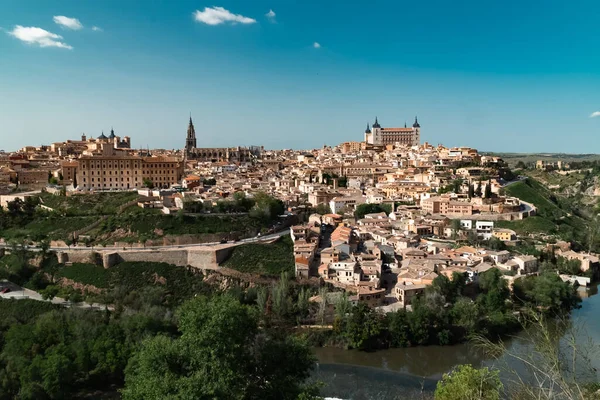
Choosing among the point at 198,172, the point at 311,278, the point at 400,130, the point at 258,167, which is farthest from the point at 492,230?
the point at 400,130

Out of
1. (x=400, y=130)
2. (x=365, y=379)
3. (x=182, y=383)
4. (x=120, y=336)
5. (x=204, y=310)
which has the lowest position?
(x=365, y=379)

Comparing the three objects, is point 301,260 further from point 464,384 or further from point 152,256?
point 464,384

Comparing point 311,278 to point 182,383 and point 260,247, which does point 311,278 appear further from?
point 182,383

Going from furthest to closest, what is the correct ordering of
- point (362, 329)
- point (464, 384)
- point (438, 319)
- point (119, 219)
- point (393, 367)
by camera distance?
point (119, 219) → point (438, 319) → point (362, 329) → point (393, 367) → point (464, 384)

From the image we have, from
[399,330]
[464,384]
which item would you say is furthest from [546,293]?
[464,384]

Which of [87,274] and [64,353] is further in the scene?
[87,274]

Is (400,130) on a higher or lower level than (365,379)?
higher
